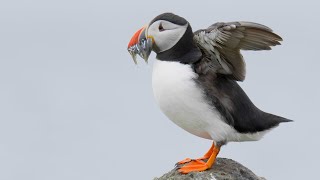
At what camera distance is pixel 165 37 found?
9.55m

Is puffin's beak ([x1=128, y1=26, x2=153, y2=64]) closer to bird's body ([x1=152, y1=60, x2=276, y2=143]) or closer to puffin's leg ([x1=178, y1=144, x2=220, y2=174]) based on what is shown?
bird's body ([x1=152, y1=60, x2=276, y2=143])

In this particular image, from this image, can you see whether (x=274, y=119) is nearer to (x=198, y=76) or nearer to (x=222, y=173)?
(x=222, y=173)

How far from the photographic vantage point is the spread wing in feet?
30.1

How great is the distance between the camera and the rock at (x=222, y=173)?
9.63 meters

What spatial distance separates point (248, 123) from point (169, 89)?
1091mm

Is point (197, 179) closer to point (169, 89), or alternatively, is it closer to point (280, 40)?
point (169, 89)

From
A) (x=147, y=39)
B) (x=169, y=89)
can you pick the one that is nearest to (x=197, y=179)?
(x=169, y=89)

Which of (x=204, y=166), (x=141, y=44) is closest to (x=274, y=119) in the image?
(x=204, y=166)

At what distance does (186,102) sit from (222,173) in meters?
1.01

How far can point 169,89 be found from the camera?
9.46m

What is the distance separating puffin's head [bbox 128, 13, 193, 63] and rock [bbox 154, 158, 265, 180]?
144cm

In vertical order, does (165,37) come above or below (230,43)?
above

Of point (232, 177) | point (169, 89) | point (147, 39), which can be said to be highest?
point (147, 39)

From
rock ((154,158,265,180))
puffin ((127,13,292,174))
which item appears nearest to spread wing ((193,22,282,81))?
puffin ((127,13,292,174))
